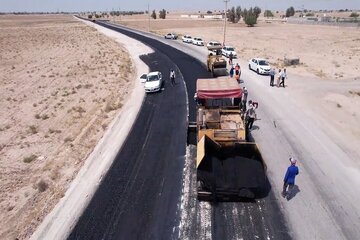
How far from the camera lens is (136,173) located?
16578 mm

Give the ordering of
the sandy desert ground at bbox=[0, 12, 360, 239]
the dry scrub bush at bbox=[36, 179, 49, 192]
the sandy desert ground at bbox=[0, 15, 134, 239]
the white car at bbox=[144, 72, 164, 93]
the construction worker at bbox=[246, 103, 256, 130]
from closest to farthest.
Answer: the sandy desert ground at bbox=[0, 15, 134, 239], the dry scrub bush at bbox=[36, 179, 49, 192], the sandy desert ground at bbox=[0, 12, 360, 239], the construction worker at bbox=[246, 103, 256, 130], the white car at bbox=[144, 72, 164, 93]

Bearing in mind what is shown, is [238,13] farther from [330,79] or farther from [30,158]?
[30,158]

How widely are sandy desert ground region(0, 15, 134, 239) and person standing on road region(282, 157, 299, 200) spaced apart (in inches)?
377

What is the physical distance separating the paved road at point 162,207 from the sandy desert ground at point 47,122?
2340mm

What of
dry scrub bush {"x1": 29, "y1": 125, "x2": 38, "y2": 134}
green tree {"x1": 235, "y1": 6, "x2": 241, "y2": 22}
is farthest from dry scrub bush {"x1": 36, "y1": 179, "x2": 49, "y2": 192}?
green tree {"x1": 235, "y1": 6, "x2": 241, "y2": 22}

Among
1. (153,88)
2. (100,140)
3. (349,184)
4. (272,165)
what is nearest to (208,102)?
(272,165)

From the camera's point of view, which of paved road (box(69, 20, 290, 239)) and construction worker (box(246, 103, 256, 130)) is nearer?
paved road (box(69, 20, 290, 239))

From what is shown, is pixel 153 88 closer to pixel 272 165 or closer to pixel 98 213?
pixel 272 165

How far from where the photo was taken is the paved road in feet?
41.0

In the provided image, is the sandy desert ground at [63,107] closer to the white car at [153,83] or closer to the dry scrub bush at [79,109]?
the dry scrub bush at [79,109]

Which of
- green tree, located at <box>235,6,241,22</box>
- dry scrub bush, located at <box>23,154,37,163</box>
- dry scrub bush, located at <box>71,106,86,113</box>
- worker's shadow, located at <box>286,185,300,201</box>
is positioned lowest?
dry scrub bush, located at <box>23,154,37,163</box>

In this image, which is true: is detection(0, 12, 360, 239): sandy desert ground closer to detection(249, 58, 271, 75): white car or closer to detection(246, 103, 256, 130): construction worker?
detection(249, 58, 271, 75): white car

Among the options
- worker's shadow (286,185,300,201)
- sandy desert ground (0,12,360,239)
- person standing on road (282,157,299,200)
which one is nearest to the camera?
person standing on road (282,157,299,200)

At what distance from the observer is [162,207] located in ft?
45.6
